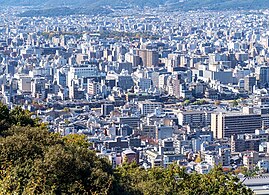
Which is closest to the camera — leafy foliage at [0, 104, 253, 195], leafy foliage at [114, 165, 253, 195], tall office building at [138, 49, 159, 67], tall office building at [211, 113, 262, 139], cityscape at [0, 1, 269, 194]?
leafy foliage at [0, 104, 253, 195]

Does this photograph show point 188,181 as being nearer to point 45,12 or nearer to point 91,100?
point 91,100

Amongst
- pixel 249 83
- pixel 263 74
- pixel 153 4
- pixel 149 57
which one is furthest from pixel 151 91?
pixel 153 4

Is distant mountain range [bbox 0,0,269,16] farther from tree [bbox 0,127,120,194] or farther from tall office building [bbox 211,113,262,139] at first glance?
tree [bbox 0,127,120,194]

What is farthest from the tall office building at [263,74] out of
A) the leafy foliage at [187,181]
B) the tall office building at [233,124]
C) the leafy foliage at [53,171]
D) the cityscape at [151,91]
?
the leafy foliage at [53,171]

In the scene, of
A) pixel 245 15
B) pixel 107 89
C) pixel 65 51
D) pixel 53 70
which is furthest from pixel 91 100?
pixel 245 15

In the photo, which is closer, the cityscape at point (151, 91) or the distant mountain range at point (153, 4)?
the cityscape at point (151, 91)

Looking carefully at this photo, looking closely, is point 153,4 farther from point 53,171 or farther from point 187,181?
point 53,171

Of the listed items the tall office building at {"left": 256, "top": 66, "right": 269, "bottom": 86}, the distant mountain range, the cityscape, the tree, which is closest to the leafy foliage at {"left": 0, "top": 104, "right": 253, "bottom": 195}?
the tree

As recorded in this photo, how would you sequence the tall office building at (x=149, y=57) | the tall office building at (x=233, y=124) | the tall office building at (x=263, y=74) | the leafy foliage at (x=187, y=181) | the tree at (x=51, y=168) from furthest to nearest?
the tall office building at (x=149, y=57)
the tall office building at (x=263, y=74)
the tall office building at (x=233, y=124)
the leafy foliage at (x=187, y=181)
the tree at (x=51, y=168)

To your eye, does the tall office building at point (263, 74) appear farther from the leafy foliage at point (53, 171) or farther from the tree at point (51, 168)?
the tree at point (51, 168)

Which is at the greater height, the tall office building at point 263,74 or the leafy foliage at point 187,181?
the leafy foliage at point 187,181
